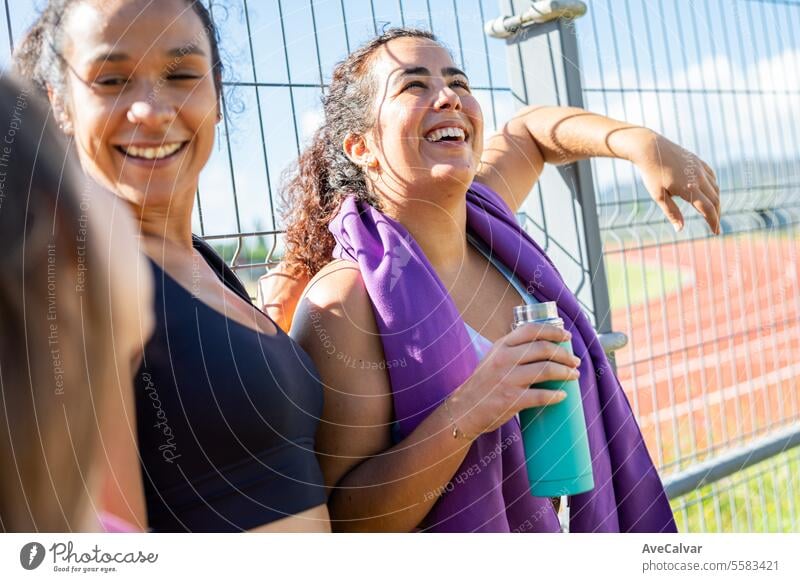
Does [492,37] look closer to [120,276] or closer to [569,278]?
[569,278]

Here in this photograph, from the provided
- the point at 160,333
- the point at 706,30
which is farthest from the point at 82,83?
the point at 706,30

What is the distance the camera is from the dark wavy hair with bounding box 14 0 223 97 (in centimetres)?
61

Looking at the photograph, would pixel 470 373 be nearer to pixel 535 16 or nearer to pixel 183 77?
pixel 183 77

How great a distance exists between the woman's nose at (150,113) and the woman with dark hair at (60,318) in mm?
56

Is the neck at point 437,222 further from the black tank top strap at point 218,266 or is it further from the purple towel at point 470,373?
the black tank top strap at point 218,266

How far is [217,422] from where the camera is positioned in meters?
0.64

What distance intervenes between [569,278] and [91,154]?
0.71 meters

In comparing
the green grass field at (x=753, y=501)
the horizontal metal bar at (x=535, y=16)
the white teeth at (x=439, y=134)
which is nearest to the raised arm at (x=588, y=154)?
the horizontal metal bar at (x=535, y=16)

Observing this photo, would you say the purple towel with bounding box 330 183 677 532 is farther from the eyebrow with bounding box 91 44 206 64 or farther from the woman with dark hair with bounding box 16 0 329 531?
the eyebrow with bounding box 91 44 206 64

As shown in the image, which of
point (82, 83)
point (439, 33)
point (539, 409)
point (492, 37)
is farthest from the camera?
point (492, 37)

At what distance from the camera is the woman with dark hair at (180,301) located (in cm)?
61

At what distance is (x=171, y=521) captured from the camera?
671mm

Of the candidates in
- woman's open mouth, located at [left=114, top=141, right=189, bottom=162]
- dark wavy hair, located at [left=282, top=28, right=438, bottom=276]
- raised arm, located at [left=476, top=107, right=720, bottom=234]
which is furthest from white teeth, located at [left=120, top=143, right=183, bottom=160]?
raised arm, located at [left=476, top=107, right=720, bottom=234]

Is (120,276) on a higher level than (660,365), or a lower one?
higher
